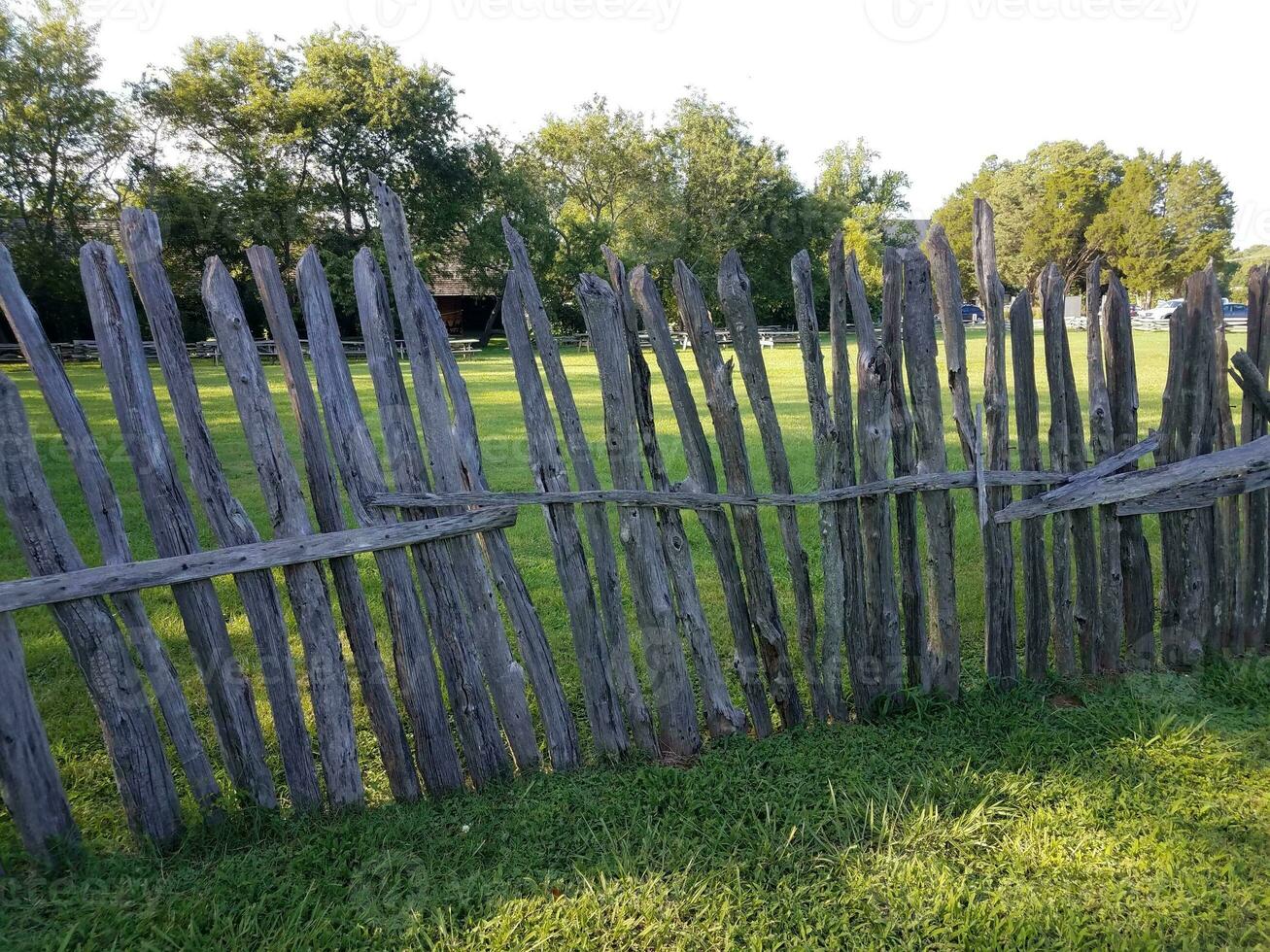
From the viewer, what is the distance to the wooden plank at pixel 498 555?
2686 mm

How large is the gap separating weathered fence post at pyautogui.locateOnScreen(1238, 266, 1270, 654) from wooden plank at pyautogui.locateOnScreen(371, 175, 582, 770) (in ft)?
11.5

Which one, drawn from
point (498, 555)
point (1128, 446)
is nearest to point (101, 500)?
point (498, 555)

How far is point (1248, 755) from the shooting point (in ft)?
9.70

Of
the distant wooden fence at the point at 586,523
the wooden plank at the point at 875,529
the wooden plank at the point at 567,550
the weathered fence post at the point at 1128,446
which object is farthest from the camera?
the weathered fence post at the point at 1128,446

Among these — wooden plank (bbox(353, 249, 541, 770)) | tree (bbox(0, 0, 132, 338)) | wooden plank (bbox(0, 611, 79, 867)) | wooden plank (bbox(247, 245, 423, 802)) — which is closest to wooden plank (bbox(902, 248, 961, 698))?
wooden plank (bbox(353, 249, 541, 770))

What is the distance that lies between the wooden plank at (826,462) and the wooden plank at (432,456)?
1386mm

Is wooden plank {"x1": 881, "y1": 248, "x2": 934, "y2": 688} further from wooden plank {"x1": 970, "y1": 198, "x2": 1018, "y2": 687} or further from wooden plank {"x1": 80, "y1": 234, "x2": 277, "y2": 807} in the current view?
wooden plank {"x1": 80, "y1": 234, "x2": 277, "y2": 807}

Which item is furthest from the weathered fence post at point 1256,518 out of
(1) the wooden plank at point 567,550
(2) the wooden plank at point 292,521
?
(2) the wooden plank at point 292,521

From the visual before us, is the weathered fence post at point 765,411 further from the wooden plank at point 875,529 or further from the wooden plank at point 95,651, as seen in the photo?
the wooden plank at point 95,651

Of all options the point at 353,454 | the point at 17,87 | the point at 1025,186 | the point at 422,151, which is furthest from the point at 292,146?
the point at 1025,186

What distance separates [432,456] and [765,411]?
52.3 inches

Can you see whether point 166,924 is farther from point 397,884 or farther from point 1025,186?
point 1025,186

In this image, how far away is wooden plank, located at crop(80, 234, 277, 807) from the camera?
94.9 inches

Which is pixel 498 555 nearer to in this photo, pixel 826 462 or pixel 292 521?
pixel 292 521
